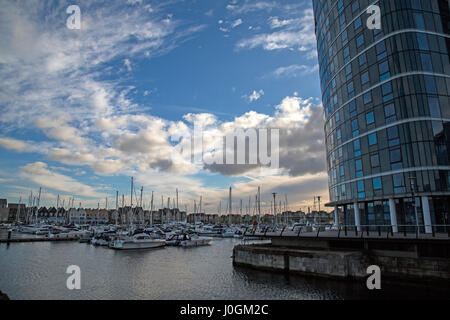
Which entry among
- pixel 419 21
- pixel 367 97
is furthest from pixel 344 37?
pixel 367 97

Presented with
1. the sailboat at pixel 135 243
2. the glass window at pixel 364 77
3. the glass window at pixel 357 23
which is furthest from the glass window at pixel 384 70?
the sailboat at pixel 135 243

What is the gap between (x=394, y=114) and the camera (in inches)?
1410

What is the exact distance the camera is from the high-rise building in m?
33.1

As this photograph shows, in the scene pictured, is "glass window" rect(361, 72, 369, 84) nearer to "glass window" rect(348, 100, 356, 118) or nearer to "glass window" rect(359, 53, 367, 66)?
"glass window" rect(359, 53, 367, 66)

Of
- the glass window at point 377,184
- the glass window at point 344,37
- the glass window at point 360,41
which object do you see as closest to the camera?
the glass window at point 377,184

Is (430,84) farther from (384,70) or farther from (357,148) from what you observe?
(357,148)

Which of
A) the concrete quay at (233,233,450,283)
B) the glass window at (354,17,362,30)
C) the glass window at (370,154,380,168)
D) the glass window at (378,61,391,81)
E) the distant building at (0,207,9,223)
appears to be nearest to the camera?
the concrete quay at (233,233,450,283)

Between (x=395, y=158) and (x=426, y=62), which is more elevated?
(x=426, y=62)

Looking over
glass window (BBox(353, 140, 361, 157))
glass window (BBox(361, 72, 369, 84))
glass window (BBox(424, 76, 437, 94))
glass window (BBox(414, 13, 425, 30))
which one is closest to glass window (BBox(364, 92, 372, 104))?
glass window (BBox(361, 72, 369, 84))

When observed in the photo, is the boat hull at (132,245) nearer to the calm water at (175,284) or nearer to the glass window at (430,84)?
the calm water at (175,284)

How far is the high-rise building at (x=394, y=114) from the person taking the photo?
33.1 m

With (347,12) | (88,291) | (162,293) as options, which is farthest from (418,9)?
(88,291)

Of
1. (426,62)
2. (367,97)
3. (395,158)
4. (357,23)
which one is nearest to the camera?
(395,158)
